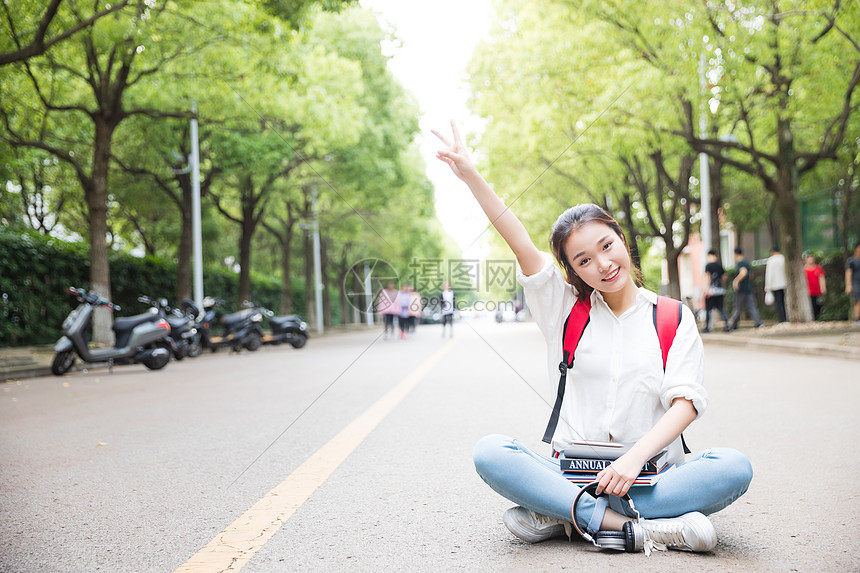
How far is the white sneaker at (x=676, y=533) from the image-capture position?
259cm

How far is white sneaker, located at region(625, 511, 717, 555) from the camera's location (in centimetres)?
259

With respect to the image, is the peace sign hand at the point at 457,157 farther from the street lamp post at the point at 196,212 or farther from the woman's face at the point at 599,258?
the street lamp post at the point at 196,212

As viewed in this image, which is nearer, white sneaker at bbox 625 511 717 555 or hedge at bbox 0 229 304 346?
white sneaker at bbox 625 511 717 555

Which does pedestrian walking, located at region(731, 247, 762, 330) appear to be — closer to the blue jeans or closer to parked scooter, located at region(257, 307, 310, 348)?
parked scooter, located at region(257, 307, 310, 348)

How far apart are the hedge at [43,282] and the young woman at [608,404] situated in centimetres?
1478

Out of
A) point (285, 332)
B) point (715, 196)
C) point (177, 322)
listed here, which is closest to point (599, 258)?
point (177, 322)

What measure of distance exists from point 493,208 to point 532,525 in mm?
1124

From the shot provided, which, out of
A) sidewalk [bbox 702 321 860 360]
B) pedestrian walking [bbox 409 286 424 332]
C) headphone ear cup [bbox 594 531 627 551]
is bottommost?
headphone ear cup [bbox 594 531 627 551]

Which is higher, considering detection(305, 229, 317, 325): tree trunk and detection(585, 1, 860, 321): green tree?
detection(585, 1, 860, 321): green tree

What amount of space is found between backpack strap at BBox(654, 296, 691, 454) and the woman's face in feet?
0.53

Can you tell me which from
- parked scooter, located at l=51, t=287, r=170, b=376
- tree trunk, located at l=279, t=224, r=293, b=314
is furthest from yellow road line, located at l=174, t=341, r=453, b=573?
tree trunk, located at l=279, t=224, r=293, b=314

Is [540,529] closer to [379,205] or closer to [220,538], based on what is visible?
[220,538]

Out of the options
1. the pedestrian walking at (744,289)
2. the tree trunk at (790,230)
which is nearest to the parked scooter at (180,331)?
the pedestrian walking at (744,289)

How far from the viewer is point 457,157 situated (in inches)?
109
